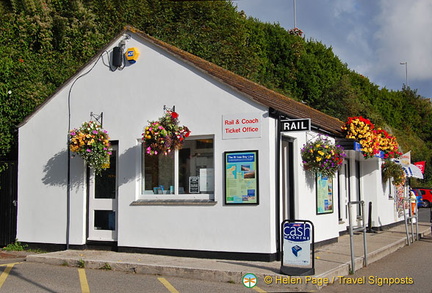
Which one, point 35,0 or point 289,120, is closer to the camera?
point 289,120

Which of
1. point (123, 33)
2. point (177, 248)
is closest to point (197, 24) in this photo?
point (123, 33)

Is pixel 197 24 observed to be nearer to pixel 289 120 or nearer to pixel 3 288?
pixel 289 120

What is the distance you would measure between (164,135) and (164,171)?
1207 millimetres

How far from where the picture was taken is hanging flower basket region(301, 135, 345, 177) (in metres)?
11.2

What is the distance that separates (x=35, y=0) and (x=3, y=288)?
43.3 feet

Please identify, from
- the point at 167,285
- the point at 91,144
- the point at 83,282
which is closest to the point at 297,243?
the point at 167,285

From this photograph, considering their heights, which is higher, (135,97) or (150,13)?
(150,13)

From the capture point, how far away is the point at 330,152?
36.7 ft

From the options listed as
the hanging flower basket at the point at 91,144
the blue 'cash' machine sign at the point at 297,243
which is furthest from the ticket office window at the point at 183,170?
the blue 'cash' machine sign at the point at 297,243

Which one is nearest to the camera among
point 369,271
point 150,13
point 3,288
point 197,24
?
point 3,288

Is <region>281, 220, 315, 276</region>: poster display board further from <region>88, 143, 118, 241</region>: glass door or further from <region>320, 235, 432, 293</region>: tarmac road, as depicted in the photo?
<region>88, 143, 118, 241</region>: glass door

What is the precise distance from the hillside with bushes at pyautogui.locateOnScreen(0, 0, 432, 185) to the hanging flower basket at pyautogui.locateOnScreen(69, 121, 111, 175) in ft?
5.91

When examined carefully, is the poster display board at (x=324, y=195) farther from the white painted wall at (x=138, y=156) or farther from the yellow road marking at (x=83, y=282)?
the yellow road marking at (x=83, y=282)

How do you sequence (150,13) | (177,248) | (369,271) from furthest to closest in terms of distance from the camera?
(150,13), (177,248), (369,271)
